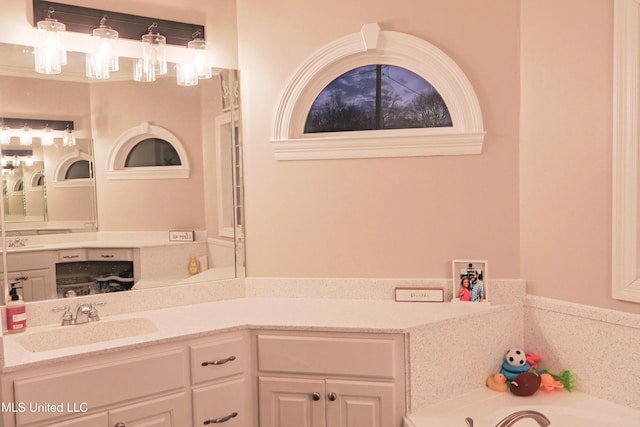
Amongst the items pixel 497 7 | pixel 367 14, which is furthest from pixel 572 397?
pixel 367 14

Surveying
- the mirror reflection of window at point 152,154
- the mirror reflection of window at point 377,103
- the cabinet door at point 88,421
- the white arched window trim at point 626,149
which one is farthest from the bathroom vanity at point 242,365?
the mirror reflection of window at point 377,103

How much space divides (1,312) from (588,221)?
9.08 ft

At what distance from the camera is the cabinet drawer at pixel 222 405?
92.7 inches

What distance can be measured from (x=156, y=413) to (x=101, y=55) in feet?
5.71

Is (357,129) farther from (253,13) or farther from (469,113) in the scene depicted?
(253,13)

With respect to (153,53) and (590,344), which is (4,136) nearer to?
(153,53)

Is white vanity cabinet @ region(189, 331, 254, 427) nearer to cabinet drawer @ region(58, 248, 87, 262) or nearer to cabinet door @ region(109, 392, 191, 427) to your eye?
cabinet door @ region(109, 392, 191, 427)

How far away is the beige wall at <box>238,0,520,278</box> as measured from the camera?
9.05 ft

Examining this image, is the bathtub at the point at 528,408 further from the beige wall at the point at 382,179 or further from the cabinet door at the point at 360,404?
the beige wall at the point at 382,179

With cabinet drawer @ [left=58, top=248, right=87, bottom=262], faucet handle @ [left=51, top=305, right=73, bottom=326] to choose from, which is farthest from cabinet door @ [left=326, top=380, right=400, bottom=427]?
cabinet drawer @ [left=58, top=248, right=87, bottom=262]

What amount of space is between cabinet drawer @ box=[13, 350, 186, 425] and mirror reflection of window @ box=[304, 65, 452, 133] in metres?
1.50

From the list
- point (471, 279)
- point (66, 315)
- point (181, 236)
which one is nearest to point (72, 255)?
point (66, 315)

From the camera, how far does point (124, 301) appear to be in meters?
2.66

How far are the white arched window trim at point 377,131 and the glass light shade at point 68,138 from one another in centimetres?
102
